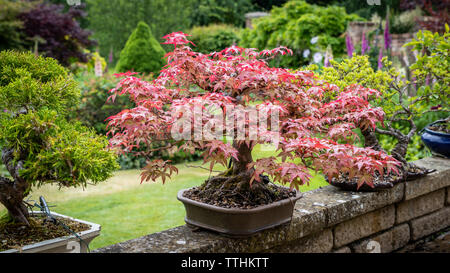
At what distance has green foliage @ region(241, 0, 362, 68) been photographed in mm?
6605

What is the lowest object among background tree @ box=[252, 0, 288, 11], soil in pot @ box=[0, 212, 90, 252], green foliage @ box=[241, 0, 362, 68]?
soil in pot @ box=[0, 212, 90, 252]

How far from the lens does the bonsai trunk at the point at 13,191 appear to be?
1533 mm

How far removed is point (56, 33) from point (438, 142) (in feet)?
24.3

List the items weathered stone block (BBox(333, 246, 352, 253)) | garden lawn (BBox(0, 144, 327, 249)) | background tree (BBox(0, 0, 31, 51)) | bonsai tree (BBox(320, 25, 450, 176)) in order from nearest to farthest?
weathered stone block (BBox(333, 246, 352, 253)) → bonsai tree (BBox(320, 25, 450, 176)) → garden lawn (BBox(0, 144, 327, 249)) → background tree (BBox(0, 0, 31, 51))

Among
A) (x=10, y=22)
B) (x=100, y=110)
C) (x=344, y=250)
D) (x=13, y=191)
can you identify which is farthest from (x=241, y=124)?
(x=10, y=22)

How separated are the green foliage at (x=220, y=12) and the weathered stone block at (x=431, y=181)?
497 inches

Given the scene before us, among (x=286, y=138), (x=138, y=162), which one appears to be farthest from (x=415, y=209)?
(x=138, y=162)

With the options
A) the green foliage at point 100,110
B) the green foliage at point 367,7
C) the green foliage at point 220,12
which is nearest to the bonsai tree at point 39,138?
the green foliage at point 100,110

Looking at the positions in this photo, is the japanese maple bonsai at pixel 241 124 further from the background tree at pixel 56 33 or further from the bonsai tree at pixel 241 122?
the background tree at pixel 56 33

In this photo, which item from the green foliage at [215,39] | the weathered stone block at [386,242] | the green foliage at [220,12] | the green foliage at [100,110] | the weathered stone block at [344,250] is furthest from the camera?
the green foliage at [220,12]

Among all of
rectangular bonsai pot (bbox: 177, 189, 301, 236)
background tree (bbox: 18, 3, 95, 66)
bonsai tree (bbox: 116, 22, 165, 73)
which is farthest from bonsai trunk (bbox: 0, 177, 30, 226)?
background tree (bbox: 18, 3, 95, 66)

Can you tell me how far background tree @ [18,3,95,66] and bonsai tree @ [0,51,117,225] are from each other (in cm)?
678

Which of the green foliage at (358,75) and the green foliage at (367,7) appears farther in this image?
the green foliage at (367,7)

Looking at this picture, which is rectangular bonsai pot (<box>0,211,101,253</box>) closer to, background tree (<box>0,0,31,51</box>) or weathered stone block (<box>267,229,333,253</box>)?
weathered stone block (<box>267,229,333,253</box>)
